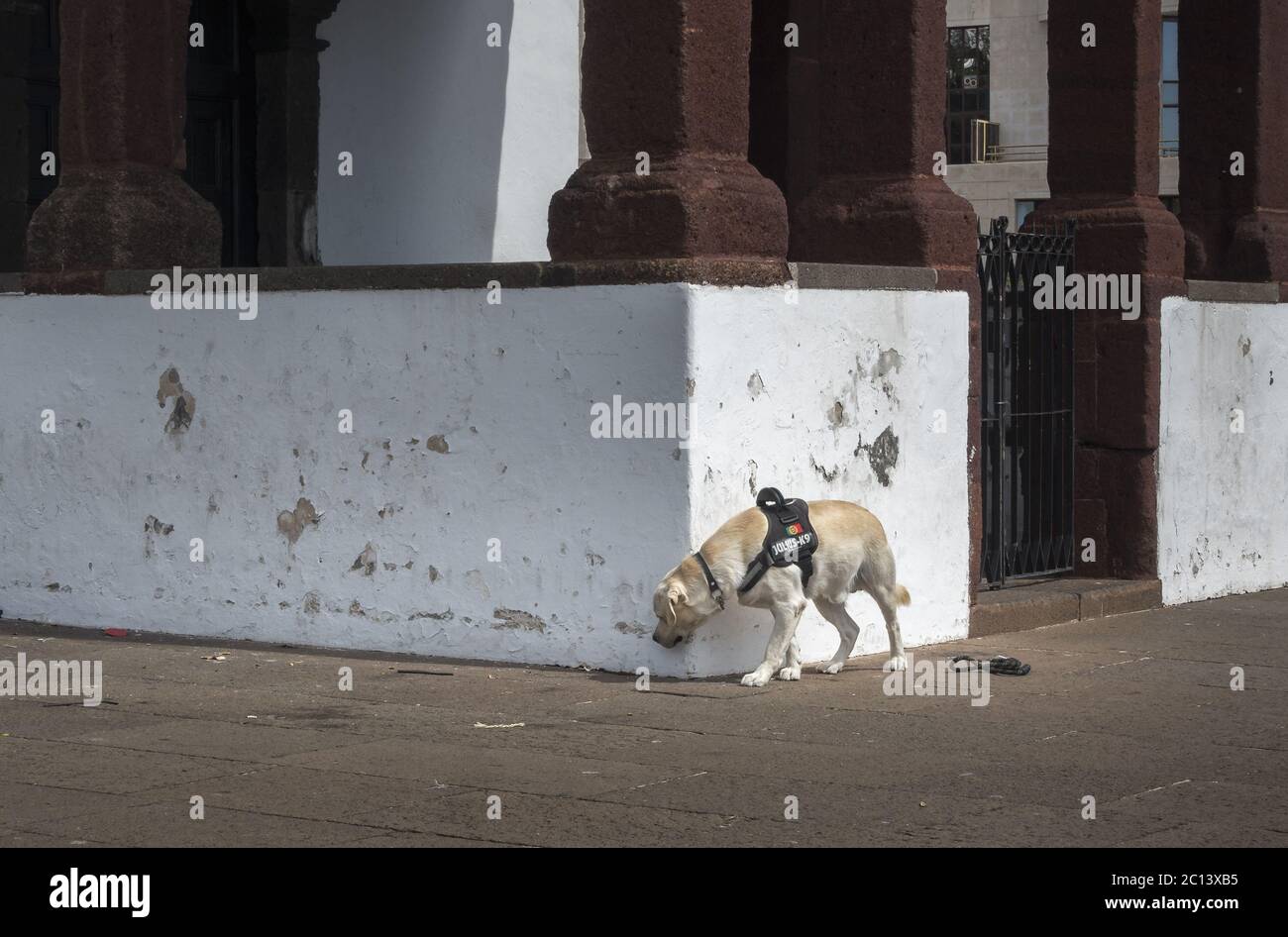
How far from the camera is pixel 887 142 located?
10250mm

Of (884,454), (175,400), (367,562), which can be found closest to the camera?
(367,562)

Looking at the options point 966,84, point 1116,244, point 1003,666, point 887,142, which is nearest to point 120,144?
point 887,142

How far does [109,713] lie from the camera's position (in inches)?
309

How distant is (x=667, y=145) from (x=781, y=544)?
1876 mm

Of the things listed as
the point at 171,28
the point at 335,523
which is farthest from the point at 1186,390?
the point at 171,28

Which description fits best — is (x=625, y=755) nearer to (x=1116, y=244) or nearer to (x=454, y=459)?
(x=454, y=459)

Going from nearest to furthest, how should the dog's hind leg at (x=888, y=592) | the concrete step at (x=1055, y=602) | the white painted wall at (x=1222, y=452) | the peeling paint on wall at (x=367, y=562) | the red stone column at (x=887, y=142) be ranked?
1. the dog's hind leg at (x=888, y=592)
2. the peeling paint on wall at (x=367, y=562)
3. the red stone column at (x=887, y=142)
4. the concrete step at (x=1055, y=602)
5. the white painted wall at (x=1222, y=452)

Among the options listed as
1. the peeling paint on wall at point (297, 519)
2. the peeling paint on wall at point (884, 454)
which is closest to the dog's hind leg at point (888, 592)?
the peeling paint on wall at point (884, 454)

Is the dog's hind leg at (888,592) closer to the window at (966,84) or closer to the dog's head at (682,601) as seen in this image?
the dog's head at (682,601)

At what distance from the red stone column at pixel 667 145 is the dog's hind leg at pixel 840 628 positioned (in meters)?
1.61

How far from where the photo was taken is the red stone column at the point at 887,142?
10.1 metres

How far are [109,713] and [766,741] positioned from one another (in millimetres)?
2620

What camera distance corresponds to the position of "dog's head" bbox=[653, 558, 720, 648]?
8383 millimetres

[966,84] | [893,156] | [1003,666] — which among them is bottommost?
[1003,666]
